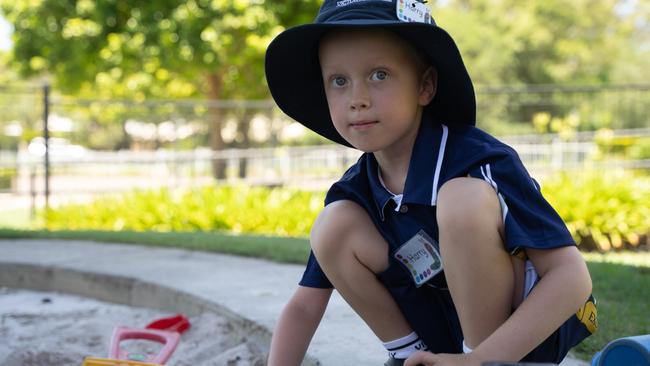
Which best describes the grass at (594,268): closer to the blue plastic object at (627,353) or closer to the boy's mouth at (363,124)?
the blue plastic object at (627,353)

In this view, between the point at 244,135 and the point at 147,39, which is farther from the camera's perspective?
the point at 244,135

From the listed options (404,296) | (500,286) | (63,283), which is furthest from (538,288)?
(63,283)

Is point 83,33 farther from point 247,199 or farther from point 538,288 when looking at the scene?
point 538,288

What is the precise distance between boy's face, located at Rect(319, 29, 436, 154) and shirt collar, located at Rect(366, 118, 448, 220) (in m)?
0.04

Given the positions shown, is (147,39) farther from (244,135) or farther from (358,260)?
(358,260)

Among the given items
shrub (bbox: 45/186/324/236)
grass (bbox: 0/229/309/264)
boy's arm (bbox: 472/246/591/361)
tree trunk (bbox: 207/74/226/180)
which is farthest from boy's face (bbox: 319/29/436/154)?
tree trunk (bbox: 207/74/226/180)

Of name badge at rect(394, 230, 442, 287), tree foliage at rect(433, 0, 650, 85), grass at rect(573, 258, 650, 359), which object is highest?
tree foliage at rect(433, 0, 650, 85)

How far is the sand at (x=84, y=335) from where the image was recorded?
7.60 feet

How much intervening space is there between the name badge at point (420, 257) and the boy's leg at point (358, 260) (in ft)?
0.17

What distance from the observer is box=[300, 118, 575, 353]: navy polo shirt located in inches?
53.9

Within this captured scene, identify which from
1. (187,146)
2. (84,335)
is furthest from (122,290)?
(187,146)

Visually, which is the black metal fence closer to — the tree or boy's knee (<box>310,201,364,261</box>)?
the tree

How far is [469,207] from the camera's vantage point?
1.35 m

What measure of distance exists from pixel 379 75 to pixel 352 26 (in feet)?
0.37
